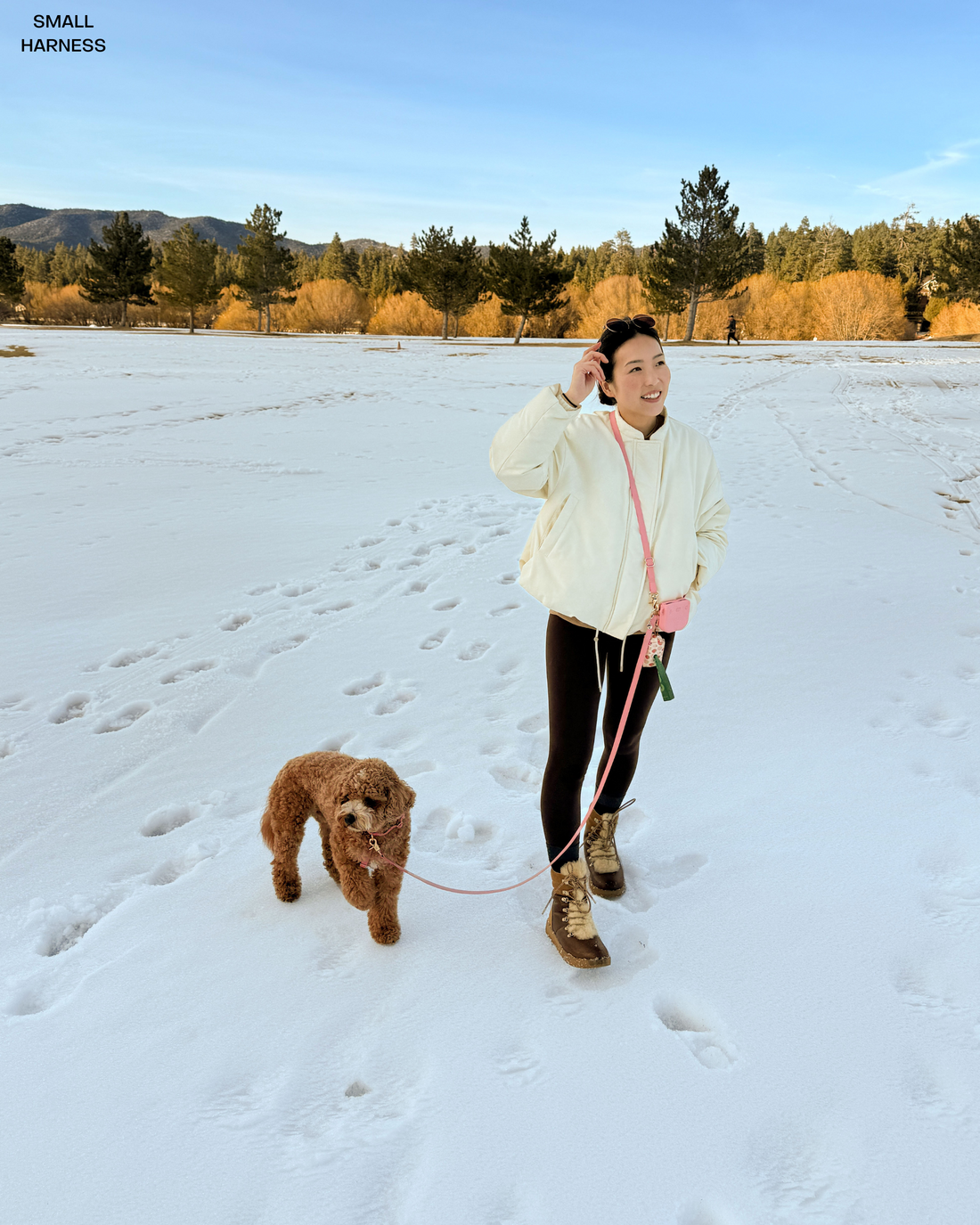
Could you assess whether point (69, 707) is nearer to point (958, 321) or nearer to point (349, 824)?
point (349, 824)

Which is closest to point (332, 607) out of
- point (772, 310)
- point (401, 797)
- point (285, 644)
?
point (285, 644)

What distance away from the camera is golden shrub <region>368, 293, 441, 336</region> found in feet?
171

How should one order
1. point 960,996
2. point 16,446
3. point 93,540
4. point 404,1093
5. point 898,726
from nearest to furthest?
point 404,1093 < point 960,996 < point 898,726 < point 93,540 < point 16,446

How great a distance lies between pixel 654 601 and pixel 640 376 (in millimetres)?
635

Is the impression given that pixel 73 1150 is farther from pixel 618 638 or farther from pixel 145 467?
pixel 145 467

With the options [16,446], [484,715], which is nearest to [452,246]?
[16,446]

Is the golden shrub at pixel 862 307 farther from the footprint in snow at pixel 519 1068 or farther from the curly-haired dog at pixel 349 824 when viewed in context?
the footprint in snow at pixel 519 1068

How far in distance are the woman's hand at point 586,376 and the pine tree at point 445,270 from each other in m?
42.9

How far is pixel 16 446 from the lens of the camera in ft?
30.3

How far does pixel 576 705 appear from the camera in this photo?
211cm

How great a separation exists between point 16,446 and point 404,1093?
33.1 ft

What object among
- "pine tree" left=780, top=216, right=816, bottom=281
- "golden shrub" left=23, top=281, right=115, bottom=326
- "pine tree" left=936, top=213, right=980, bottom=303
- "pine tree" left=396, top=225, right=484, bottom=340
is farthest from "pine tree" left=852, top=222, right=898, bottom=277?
"golden shrub" left=23, top=281, right=115, bottom=326

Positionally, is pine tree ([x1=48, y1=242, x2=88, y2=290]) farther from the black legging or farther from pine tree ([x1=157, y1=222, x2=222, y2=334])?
the black legging

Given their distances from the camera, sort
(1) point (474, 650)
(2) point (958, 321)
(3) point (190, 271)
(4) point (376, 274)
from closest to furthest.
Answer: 1. (1) point (474, 650)
2. (3) point (190, 271)
3. (2) point (958, 321)
4. (4) point (376, 274)
